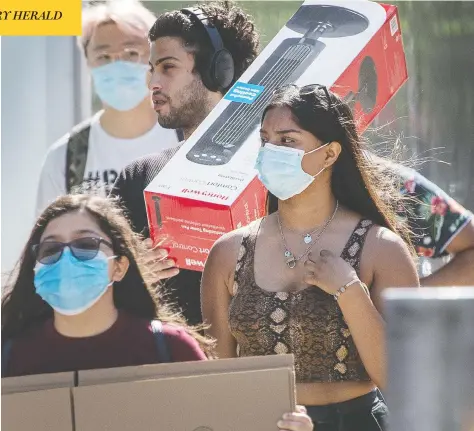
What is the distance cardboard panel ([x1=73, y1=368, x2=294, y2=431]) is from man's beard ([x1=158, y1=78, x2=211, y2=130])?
71 cm

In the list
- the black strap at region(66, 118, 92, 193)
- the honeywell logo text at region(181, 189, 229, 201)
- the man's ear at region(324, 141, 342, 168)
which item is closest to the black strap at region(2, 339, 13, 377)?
the black strap at region(66, 118, 92, 193)

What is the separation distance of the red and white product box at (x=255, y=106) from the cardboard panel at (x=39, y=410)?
0.48 m

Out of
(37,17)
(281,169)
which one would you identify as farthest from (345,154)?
(37,17)

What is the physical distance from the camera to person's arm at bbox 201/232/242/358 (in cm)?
237

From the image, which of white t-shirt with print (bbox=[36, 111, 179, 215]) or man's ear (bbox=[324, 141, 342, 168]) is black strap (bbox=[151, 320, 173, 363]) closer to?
white t-shirt with print (bbox=[36, 111, 179, 215])

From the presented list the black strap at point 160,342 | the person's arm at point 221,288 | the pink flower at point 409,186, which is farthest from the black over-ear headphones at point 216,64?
the black strap at point 160,342

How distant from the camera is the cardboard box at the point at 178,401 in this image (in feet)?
7.24

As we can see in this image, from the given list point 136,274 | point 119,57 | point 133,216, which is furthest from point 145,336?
point 119,57

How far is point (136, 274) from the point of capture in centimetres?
240

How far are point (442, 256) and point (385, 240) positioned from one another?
242mm

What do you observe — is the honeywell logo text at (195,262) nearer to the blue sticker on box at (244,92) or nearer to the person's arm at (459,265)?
the blue sticker on box at (244,92)

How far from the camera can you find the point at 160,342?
2.32 meters

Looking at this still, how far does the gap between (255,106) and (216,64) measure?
0.53 ft

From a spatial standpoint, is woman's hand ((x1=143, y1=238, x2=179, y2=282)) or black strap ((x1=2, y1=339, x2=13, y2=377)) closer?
black strap ((x1=2, y1=339, x2=13, y2=377))
